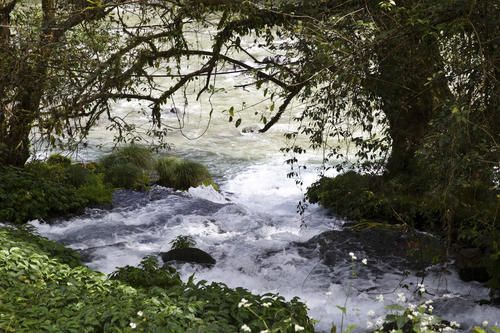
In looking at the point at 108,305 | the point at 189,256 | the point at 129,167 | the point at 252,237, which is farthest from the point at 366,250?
the point at 129,167

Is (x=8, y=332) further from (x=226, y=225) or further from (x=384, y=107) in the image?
(x=226, y=225)

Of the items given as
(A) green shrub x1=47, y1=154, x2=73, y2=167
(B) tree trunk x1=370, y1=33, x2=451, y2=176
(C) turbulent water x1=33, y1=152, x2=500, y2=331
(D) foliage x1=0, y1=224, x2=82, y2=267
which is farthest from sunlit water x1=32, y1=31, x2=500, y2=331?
(B) tree trunk x1=370, y1=33, x2=451, y2=176

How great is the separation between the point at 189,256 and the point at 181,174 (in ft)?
16.5

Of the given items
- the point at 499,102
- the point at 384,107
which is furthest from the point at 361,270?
the point at 499,102

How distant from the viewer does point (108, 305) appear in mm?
4660

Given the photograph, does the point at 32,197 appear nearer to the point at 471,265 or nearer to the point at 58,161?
the point at 58,161

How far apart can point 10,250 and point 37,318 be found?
1.69 metres

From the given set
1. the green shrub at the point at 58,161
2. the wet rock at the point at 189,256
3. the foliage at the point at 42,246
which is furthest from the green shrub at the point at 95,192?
the foliage at the point at 42,246

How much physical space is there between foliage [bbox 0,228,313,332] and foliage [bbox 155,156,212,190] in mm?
6351

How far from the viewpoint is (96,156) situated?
14.2 meters

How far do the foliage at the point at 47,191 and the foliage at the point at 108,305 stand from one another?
3003mm

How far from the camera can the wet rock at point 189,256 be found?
7539 millimetres

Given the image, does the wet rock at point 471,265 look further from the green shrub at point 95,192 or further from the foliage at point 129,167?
the foliage at point 129,167

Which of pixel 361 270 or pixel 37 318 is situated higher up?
pixel 37 318
